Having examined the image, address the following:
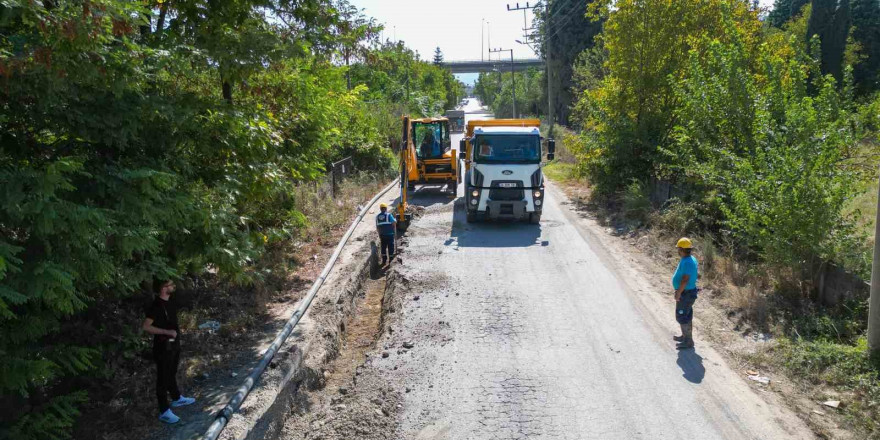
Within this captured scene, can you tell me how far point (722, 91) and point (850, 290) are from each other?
5.91m

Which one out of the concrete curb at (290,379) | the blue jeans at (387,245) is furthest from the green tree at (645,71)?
the concrete curb at (290,379)

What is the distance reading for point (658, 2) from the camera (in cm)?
1894

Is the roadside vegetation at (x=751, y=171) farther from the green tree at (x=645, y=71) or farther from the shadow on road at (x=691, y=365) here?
the shadow on road at (x=691, y=365)

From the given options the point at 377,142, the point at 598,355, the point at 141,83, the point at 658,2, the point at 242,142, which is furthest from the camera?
the point at 377,142

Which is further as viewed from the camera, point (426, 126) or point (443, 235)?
point (426, 126)

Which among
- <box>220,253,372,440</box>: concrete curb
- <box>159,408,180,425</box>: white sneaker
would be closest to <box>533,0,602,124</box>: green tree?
<box>220,253,372,440</box>: concrete curb

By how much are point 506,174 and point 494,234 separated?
1619 millimetres

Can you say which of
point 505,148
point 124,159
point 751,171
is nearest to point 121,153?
point 124,159

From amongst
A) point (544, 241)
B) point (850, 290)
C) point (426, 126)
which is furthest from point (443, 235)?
point (850, 290)

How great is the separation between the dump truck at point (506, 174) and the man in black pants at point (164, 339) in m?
10.5

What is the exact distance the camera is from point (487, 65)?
108938mm

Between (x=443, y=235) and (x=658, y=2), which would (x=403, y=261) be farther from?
(x=658, y=2)

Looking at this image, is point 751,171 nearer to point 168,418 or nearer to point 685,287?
point 685,287

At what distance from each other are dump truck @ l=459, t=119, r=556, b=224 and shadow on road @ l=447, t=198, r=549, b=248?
1.08 feet
